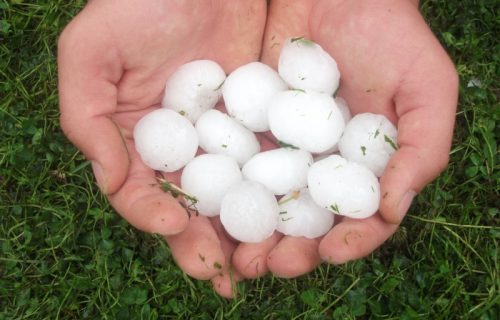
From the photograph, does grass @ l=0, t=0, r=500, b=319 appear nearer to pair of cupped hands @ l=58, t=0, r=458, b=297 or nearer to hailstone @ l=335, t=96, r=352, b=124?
pair of cupped hands @ l=58, t=0, r=458, b=297

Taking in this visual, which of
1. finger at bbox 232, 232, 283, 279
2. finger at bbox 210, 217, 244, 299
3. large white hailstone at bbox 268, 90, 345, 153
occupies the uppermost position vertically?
large white hailstone at bbox 268, 90, 345, 153

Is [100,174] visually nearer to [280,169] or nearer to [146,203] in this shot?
[146,203]

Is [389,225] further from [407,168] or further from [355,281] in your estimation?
[355,281]

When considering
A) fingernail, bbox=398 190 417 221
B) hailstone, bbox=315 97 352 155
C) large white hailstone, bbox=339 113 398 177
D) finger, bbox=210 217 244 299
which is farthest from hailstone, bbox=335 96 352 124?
finger, bbox=210 217 244 299

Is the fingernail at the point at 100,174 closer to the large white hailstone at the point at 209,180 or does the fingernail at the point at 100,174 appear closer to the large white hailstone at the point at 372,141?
the large white hailstone at the point at 209,180

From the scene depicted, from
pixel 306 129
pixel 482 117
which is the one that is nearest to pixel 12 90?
pixel 306 129

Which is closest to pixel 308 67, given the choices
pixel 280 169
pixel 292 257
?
pixel 280 169

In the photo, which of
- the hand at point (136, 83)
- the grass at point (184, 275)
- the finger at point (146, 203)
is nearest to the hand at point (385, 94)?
the hand at point (136, 83)

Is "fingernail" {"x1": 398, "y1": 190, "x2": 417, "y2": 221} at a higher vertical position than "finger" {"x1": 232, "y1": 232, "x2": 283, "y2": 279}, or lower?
higher
